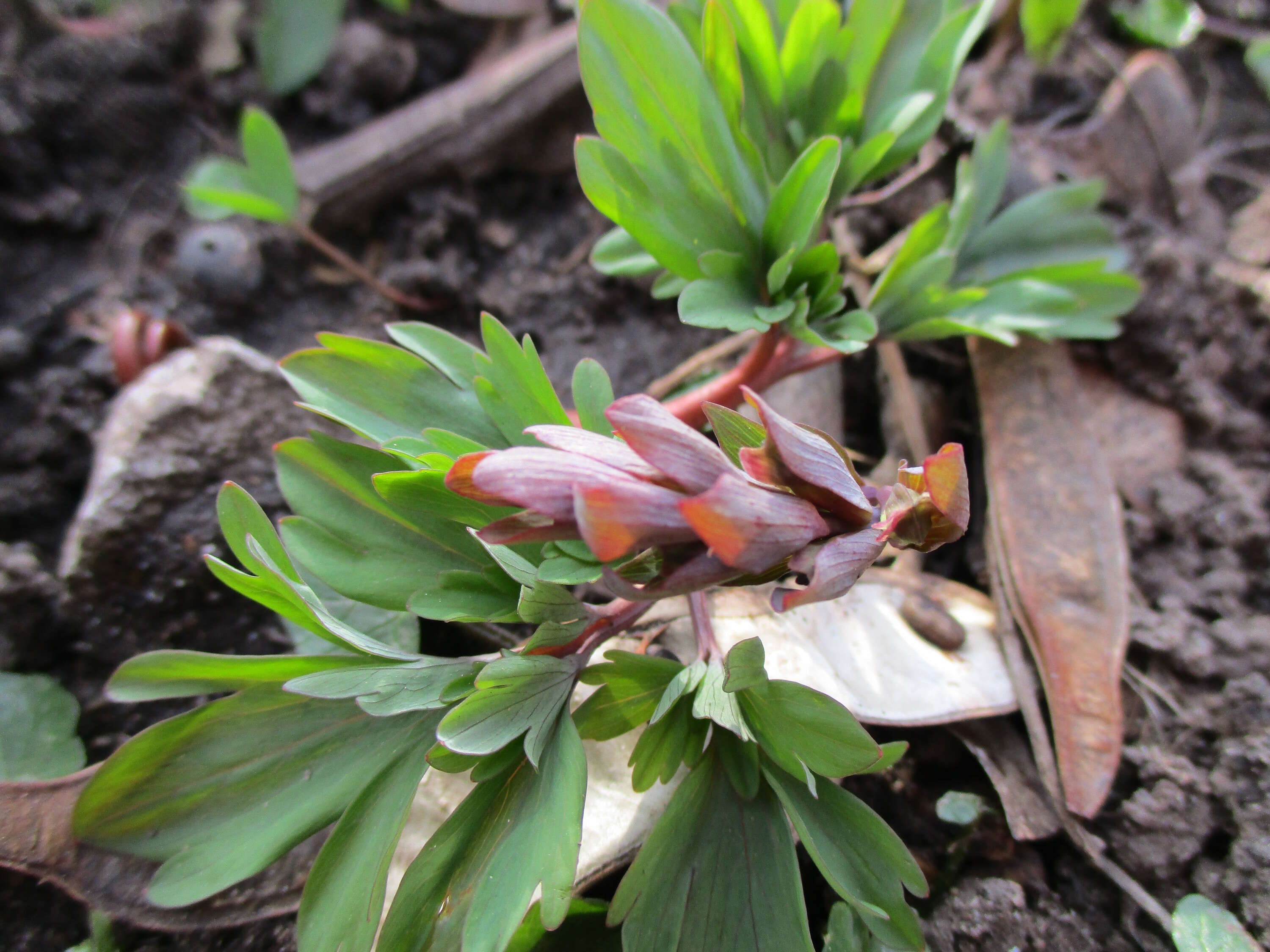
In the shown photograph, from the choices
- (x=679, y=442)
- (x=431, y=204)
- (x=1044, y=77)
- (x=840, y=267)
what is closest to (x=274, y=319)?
(x=431, y=204)

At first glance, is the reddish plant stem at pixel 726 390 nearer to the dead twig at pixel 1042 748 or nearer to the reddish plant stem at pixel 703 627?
the reddish plant stem at pixel 703 627

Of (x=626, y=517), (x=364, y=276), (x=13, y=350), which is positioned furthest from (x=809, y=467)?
(x=13, y=350)

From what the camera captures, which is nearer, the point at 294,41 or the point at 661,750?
the point at 661,750

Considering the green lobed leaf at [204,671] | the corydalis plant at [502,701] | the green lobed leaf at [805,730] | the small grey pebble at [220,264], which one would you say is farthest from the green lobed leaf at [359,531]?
the small grey pebble at [220,264]

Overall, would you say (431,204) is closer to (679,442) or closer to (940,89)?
(940,89)

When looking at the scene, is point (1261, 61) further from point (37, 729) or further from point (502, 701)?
point (37, 729)

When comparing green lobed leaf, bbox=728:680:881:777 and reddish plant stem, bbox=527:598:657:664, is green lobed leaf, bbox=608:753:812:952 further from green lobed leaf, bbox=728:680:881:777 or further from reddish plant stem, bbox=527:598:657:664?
reddish plant stem, bbox=527:598:657:664
